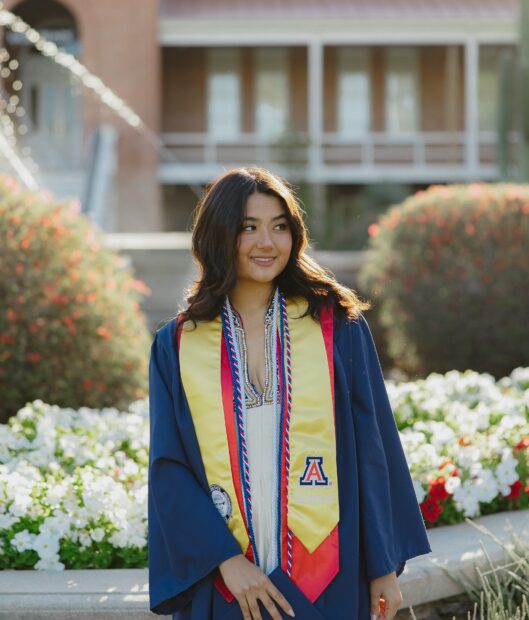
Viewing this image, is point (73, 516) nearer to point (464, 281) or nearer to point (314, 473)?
point (314, 473)

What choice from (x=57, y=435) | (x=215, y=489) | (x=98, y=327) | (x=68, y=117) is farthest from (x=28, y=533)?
(x=68, y=117)

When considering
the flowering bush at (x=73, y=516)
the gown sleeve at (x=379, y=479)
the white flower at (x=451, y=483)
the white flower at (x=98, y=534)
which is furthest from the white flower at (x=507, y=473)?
the gown sleeve at (x=379, y=479)

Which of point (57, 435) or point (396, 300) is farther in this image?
point (396, 300)

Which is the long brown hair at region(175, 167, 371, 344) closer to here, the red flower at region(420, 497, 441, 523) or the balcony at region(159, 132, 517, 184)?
the red flower at region(420, 497, 441, 523)

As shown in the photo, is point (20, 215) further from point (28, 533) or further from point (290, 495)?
point (290, 495)

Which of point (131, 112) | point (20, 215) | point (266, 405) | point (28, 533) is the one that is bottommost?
point (28, 533)

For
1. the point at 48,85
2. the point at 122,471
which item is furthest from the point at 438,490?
the point at 48,85

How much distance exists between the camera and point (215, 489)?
2.41 meters

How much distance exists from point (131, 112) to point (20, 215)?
52.2ft

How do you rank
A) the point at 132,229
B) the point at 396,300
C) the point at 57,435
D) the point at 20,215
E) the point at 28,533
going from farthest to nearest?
the point at 132,229 < the point at 396,300 < the point at 20,215 < the point at 57,435 < the point at 28,533

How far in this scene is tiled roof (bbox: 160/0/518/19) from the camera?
834 inches

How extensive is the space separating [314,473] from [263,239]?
565 millimetres

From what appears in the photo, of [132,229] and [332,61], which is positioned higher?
[332,61]

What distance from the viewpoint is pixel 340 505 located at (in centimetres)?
245
